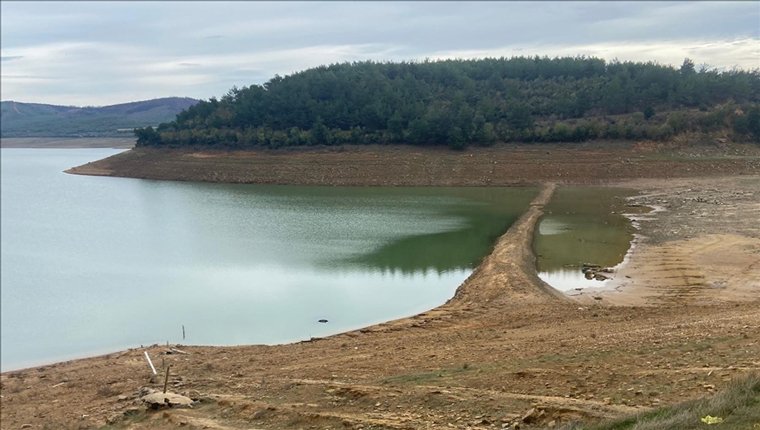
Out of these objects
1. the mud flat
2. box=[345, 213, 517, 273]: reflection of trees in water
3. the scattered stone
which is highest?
the scattered stone

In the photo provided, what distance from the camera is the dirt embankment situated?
32938 mm

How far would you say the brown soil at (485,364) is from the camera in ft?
20.5

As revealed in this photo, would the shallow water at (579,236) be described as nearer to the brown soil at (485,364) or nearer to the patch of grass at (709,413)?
the brown soil at (485,364)

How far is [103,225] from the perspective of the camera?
25.8m

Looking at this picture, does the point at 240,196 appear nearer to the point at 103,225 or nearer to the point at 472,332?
the point at 103,225

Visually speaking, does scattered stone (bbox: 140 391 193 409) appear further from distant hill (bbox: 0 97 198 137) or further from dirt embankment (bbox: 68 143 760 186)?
distant hill (bbox: 0 97 198 137)

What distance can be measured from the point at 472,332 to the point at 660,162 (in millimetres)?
27111

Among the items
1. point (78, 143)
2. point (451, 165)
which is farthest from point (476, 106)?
point (78, 143)

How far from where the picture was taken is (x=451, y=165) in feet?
125

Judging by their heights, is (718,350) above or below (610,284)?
above

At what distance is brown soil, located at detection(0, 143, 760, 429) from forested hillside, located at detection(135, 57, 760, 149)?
22913 mm

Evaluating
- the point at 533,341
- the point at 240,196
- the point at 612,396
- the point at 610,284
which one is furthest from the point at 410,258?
the point at 240,196

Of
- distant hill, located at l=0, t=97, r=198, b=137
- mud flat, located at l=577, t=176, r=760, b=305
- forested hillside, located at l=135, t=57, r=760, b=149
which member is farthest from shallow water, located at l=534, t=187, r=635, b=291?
distant hill, located at l=0, t=97, r=198, b=137

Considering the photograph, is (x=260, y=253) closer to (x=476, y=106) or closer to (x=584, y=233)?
(x=584, y=233)
